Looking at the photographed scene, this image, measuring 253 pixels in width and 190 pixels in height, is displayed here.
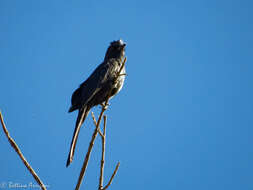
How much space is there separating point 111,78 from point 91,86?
1.33 feet

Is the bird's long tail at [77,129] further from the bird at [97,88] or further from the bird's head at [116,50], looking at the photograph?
the bird's head at [116,50]

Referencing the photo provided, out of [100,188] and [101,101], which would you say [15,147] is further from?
[101,101]

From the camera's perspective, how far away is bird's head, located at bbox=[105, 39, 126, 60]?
7465 millimetres

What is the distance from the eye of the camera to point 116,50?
7543 mm

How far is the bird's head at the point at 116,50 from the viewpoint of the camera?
7.46 metres

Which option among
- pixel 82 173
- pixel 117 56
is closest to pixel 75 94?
pixel 117 56

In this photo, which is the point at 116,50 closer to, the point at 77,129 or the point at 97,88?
the point at 97,88

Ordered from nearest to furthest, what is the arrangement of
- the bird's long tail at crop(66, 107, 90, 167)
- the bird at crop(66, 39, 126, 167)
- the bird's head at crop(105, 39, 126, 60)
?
the bird's long tail at crop(66, 107, 90, 167)
the bird at crop(66, 39, 126, 167)
the bird's head at crop(105, 39, 126, 60)

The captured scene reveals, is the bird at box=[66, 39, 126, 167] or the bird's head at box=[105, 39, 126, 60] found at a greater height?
the bird's head at box=[105, 39, 126, 60]

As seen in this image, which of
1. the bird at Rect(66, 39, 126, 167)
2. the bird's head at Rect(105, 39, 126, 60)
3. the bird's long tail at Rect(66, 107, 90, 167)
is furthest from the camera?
the bird's head at Rect(105, 39, 126, 60)

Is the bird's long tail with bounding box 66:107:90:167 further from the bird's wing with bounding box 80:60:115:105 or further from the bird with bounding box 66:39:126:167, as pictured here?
the bird's wing with bounding box 80:60:115:105

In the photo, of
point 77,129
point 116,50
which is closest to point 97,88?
point 77,129

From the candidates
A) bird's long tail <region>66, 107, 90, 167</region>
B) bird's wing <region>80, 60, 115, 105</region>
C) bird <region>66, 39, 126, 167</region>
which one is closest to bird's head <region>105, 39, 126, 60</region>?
bird <region>66, 39, 126, 167</region>

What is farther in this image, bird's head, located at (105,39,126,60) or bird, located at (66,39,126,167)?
bird's head, located at (105,39,126,60)
